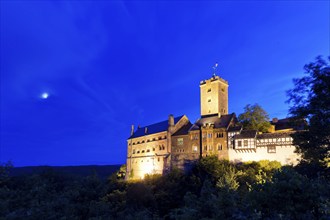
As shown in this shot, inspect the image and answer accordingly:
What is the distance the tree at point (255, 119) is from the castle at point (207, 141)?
136 cm

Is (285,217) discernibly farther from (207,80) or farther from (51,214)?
(207,80)

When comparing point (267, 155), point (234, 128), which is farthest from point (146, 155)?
point (267, 155)

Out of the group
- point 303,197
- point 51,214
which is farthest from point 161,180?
point 303,197

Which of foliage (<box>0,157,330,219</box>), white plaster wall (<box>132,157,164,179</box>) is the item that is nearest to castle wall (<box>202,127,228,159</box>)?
foliage (<box>0,157,330,219</box>)

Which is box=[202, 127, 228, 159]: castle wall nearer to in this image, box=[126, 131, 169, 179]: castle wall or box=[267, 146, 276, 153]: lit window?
box=[267, 146, 276, 153]: lit window

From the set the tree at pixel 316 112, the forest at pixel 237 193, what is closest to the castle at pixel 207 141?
the forest at pixel 237 193

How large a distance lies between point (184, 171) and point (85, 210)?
32.7 m

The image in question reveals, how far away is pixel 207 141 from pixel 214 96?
10.9 m

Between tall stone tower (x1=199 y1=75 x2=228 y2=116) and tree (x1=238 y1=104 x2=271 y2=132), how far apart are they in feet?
20.2

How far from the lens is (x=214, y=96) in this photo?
52.2 m

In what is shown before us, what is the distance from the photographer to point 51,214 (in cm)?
1245

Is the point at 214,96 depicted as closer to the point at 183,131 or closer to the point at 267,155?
the point at 183,131

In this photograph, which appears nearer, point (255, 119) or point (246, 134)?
point (246, 134)

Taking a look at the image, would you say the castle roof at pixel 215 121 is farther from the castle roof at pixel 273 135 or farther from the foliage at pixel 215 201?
the foliage at pixel 215 201
